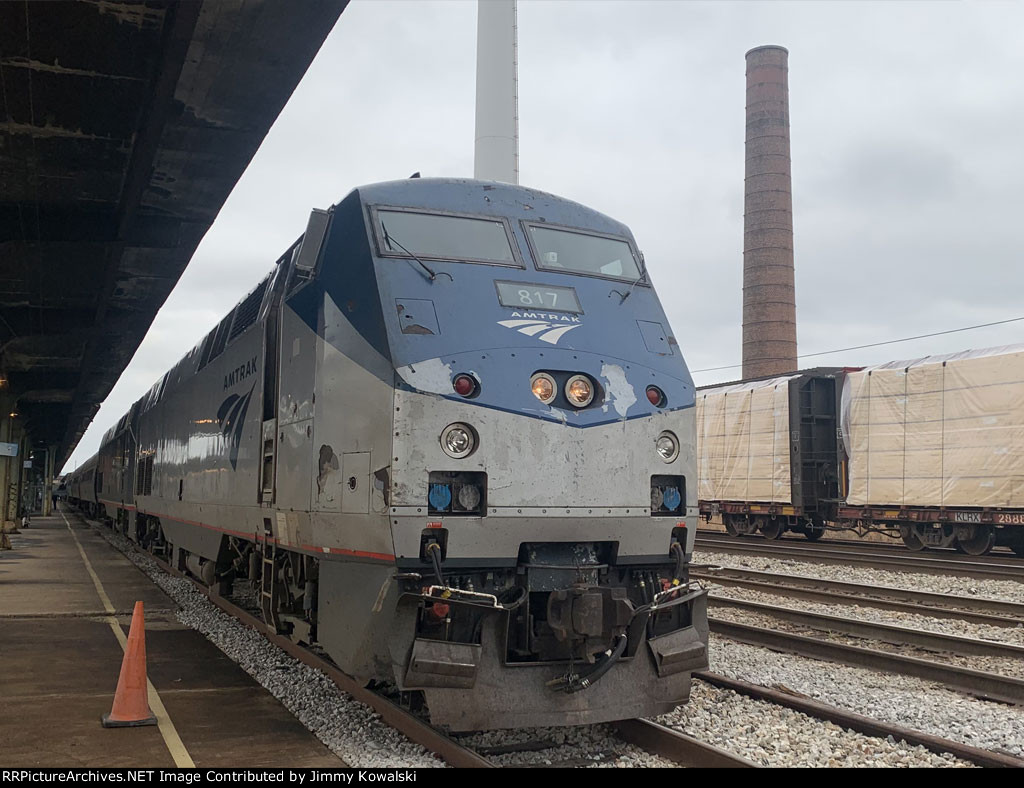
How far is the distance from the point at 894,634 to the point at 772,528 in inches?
576

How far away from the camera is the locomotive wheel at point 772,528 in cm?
2362

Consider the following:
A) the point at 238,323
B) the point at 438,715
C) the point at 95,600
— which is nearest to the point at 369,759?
the point at 438,715

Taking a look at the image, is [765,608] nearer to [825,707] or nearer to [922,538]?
[825,707]

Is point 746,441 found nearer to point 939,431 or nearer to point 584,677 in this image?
point 939,431

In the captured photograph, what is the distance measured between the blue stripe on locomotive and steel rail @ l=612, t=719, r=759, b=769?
1.91 m

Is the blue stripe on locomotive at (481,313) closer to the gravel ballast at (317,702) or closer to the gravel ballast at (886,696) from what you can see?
the gravel ballast at (317,702)

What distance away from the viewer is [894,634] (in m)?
9.62

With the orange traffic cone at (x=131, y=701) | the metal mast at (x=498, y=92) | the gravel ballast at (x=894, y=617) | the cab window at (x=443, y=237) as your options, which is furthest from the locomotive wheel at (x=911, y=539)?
the metal mast at (x=498, y=92)

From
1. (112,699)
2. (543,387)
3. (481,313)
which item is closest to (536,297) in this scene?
(481,313)

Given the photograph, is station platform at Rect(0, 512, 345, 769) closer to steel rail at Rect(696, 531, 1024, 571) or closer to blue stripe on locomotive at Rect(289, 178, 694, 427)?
blue stripe on locomotive at Rect(289, 178, 694, 427)

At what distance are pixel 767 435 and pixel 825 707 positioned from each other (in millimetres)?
17445

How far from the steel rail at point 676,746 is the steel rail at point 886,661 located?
3170mm

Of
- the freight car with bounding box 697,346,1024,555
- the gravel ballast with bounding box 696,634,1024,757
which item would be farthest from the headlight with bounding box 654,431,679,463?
the freight car with bounding box 697,346,1024,555

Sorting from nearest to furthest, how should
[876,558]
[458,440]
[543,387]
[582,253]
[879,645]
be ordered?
[458,440] < [543,387] < [582,253] < [879,645] < [876,558]
